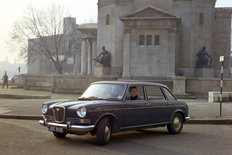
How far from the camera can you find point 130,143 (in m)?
8.23

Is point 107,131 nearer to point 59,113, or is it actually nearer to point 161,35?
point 59,113

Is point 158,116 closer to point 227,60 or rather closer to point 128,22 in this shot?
point 128,22

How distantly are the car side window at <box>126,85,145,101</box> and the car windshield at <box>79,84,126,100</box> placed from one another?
22cm

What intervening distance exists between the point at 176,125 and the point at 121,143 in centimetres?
260

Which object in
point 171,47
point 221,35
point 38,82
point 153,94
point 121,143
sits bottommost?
point 121,143

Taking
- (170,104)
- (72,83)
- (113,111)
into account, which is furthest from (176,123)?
(72,83)

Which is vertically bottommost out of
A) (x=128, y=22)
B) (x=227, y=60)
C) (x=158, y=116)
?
(x=158, y=116)

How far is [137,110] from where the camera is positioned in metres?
8.80

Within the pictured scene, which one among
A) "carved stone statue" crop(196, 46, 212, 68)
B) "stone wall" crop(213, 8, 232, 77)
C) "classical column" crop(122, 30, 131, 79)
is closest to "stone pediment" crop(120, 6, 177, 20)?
"classical column" crop(122, 30, 131, 79)

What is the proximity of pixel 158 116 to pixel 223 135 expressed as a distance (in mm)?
2189

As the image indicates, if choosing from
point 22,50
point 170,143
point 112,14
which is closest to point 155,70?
point 112,14

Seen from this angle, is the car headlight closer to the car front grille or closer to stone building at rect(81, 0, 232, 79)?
the car front grille

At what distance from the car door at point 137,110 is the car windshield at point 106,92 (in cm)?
22

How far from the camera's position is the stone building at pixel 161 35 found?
1270 inches
